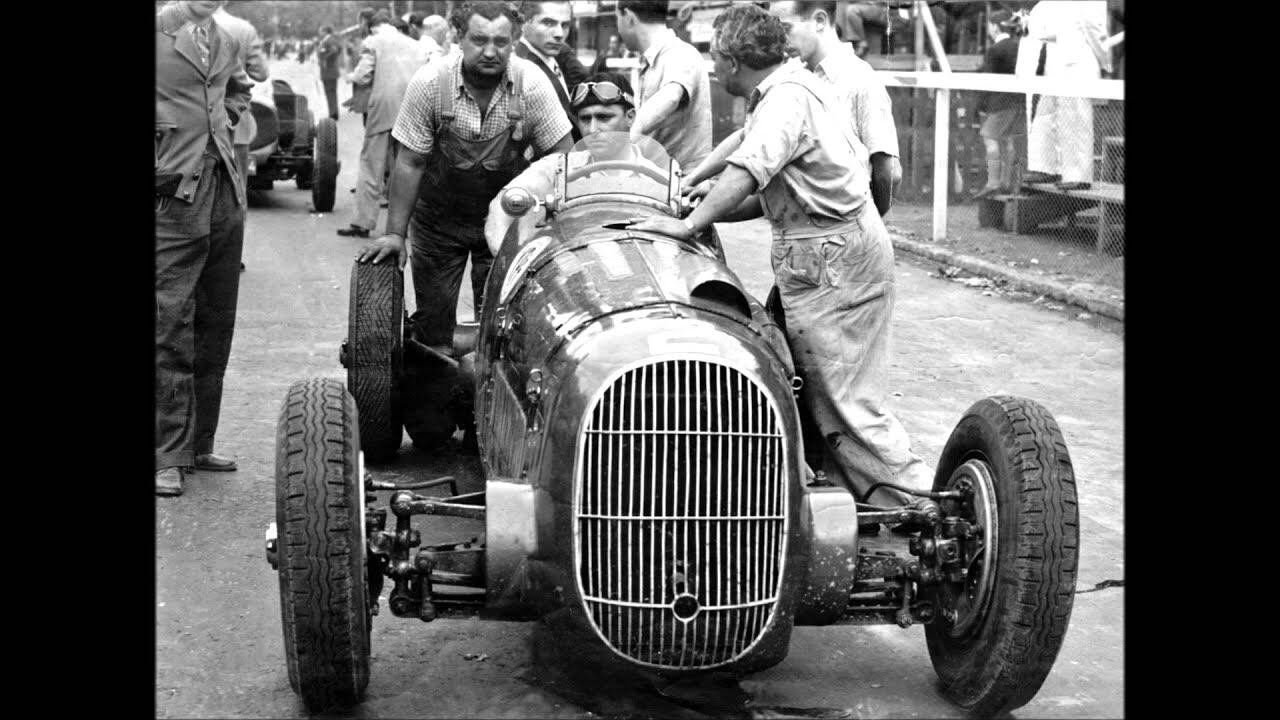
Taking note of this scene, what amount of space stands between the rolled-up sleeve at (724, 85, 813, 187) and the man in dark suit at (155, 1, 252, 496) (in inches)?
99.3

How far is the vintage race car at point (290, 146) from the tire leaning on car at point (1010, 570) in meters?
11.5

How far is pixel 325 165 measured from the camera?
1568cm

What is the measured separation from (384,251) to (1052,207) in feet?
24.0

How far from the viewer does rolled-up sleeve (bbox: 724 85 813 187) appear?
5590 millimetres

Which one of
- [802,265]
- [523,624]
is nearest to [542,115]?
[802,265]

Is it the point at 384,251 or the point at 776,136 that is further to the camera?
the point at 384,251

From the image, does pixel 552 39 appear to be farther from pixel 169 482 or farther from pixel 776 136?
pixel 776 136

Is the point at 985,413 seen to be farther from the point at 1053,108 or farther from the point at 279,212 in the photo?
the point at 279,212

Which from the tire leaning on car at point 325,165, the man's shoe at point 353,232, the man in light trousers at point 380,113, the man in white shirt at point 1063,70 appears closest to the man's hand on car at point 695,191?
the man in white shirt at point 1063,70

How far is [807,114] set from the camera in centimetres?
568

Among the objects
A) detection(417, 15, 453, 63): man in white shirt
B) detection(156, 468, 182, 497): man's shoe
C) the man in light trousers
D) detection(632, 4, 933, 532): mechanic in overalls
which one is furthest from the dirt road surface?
detection(417, 15, 453, 63): man in white shirt

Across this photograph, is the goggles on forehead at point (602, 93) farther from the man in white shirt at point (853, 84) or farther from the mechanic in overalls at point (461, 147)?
the man in white shirt at point (853, 84)
